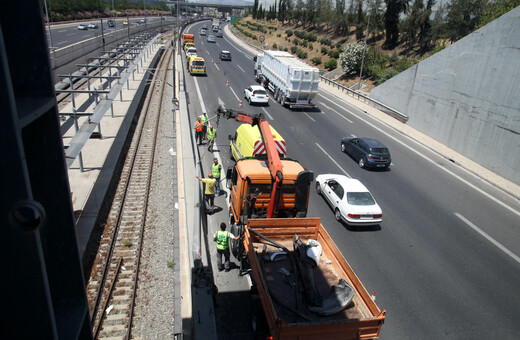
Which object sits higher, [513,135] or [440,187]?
[513,135]

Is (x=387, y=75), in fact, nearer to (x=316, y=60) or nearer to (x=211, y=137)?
(x=316, y=60)

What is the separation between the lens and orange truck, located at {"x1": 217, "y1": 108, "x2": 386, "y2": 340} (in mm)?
7270

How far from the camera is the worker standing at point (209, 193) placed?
1358cm

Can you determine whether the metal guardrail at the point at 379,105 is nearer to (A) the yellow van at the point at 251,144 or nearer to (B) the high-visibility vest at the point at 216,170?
(A) the yellow van at the point at 251,144

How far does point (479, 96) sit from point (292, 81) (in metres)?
12.6

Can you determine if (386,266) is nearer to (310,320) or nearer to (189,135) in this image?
(310,320)

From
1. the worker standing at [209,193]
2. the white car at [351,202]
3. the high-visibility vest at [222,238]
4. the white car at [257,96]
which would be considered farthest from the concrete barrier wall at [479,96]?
the high-visibility vest at [222,238]

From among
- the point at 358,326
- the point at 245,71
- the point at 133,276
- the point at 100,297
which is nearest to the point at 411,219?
the point at 358,326

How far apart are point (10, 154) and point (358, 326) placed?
6.77 meters

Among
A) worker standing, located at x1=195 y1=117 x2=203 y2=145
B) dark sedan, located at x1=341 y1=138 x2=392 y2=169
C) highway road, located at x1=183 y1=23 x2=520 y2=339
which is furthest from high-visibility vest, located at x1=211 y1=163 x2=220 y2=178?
dark sedan, located at x1=341 y1=138 x2=392 y2=169

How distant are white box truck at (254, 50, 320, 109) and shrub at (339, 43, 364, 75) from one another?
13.2 meters

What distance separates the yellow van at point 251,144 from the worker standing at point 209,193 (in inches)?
107

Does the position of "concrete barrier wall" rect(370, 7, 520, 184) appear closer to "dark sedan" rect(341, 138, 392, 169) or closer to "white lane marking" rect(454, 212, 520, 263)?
"dark sedan" rect(341, 138, 392, 169)

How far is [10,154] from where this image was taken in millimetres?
2248
